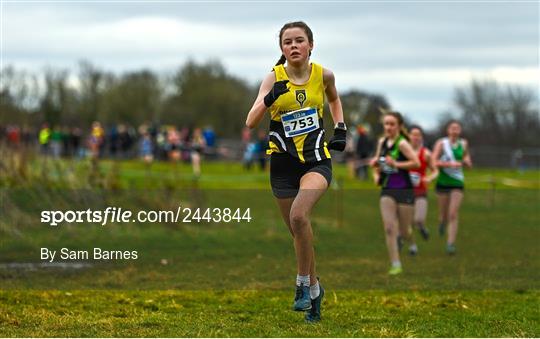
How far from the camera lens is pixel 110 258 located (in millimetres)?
13805

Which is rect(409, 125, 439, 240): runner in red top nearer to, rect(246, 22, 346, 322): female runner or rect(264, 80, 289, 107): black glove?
rect(246, 22, 346, 322): female runner

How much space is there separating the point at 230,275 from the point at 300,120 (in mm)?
4692

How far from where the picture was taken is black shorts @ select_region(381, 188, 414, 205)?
13.3 meters

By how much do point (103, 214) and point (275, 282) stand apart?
264 inches

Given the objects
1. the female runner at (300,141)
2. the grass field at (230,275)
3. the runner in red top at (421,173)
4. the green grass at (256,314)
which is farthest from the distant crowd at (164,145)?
the female runner at (300,141)

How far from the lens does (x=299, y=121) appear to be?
8148 mm

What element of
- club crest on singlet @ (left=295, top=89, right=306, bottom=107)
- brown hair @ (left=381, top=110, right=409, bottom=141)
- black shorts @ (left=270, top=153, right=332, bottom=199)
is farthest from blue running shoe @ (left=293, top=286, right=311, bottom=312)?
brown hair @ (left=381, top=110, right=409, bottom=141)

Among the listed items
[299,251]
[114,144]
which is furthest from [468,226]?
[114,144]

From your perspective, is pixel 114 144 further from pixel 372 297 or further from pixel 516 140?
pixel 372 297

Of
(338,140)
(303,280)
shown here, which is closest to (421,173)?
(338,140)

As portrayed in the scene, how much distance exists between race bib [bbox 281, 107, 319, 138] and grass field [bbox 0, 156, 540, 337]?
170cm

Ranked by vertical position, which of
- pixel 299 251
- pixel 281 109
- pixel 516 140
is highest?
pixel 281 109

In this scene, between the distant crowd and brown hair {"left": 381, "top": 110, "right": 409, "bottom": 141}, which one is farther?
the distant crowd

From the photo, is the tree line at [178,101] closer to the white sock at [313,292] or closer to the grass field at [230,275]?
the grass field at [230,275]
